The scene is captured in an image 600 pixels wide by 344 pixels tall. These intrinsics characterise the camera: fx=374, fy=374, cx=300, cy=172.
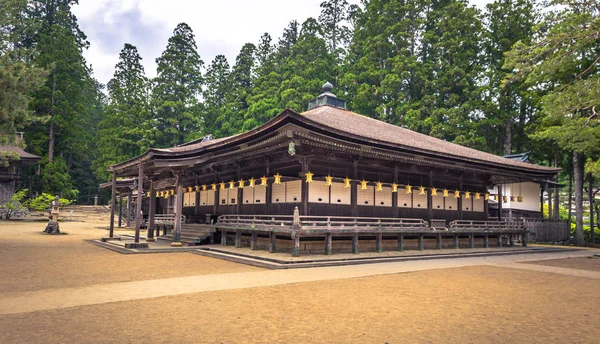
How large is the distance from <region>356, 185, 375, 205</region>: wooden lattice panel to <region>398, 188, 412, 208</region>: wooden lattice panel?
7.03 feet

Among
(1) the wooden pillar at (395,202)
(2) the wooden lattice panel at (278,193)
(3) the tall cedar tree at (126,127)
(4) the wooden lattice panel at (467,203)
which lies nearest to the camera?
(2) the wooden lattice panel at (278,193)

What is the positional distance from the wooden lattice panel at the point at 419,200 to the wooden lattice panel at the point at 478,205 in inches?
219

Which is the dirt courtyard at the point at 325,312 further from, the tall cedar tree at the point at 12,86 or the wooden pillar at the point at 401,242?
the tall cedar tree at the point at 12,86

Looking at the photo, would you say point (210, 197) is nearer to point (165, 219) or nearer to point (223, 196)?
point (223, 196)

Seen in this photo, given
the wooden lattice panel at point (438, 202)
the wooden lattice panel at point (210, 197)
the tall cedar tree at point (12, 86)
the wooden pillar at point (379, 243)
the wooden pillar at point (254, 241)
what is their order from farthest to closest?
the wooden lattice panel at point (210, 197) < the wooden lattice panel at point (438, 202) < the tall cedar tree at point (12, 86) < the wooden pillar at point (379, 243) < the wooden pillar at point (254, 241)

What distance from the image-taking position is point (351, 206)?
19.3 metres

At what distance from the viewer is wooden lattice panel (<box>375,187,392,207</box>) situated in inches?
806

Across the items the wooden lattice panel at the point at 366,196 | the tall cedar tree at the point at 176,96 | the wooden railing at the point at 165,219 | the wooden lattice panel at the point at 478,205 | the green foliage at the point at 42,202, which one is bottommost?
the wooden railing at the point at 165,219

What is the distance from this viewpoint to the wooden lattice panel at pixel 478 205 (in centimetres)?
2601

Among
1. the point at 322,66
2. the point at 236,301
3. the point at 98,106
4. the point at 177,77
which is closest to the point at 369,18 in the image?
the point at 322,66

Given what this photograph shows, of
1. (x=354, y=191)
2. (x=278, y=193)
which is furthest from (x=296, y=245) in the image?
(x=354, y=191)

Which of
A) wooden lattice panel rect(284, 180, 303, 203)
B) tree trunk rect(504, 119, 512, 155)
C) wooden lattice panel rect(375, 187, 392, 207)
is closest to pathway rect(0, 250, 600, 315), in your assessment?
wooden lattice panel rect(284, 180, 303, 203)

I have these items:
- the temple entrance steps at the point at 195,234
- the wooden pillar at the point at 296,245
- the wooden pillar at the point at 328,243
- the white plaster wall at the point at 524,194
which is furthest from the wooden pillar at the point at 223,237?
the white plaster wall at the point at 524,194

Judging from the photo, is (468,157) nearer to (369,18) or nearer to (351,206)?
(351,206)
